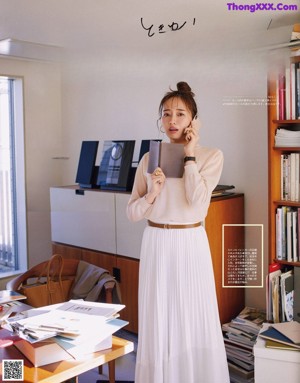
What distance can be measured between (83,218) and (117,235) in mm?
176

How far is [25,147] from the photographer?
1512mm

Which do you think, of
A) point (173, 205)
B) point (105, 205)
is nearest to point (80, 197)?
point (105, 205)

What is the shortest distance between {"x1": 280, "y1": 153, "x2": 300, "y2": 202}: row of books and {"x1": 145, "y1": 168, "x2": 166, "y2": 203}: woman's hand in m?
0.45

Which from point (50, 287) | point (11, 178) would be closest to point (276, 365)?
point (50, 287)

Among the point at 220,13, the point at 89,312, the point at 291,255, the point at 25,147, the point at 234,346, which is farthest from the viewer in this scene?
the point at 234,346

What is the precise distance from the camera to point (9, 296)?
1.43 metres

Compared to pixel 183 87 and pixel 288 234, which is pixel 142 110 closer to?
pixel 183 87

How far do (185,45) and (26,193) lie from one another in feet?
2.49

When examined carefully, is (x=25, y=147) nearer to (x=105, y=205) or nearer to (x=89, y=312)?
(x=105, y=205)

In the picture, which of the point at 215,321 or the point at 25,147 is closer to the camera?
the point at 25,147

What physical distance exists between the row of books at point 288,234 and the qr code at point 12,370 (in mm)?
1064

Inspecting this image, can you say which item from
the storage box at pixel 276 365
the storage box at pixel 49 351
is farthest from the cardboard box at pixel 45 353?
the storage box at pixel 276 365

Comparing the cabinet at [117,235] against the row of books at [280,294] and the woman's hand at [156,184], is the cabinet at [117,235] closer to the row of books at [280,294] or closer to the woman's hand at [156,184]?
the row of books at [280,294]

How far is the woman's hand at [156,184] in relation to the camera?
1570 mm
